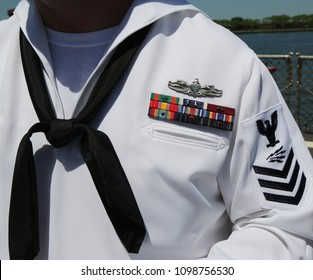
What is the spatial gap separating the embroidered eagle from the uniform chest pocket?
93mm

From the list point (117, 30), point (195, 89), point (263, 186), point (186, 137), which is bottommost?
point (263, 186)

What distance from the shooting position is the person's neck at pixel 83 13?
3.72ft

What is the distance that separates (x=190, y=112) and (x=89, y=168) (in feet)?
0.93

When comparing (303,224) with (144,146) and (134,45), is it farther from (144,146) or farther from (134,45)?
(134,45)

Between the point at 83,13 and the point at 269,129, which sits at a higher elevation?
the point at 83,13

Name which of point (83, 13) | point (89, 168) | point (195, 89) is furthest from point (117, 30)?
point (89, 168)

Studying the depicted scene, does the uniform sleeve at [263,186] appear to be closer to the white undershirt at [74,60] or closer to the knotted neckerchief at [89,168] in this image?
the knotted neckerchief at [89,168]

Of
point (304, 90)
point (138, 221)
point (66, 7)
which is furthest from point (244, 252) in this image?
point (304, 90)

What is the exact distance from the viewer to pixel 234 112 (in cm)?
114

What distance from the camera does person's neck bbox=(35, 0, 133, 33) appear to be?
113cm

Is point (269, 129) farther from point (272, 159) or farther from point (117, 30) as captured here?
point (117, 30)

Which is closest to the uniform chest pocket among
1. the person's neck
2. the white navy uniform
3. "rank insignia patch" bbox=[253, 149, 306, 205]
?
the white navy uniform

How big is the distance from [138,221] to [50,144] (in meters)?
0.29

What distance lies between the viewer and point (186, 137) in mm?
1139
